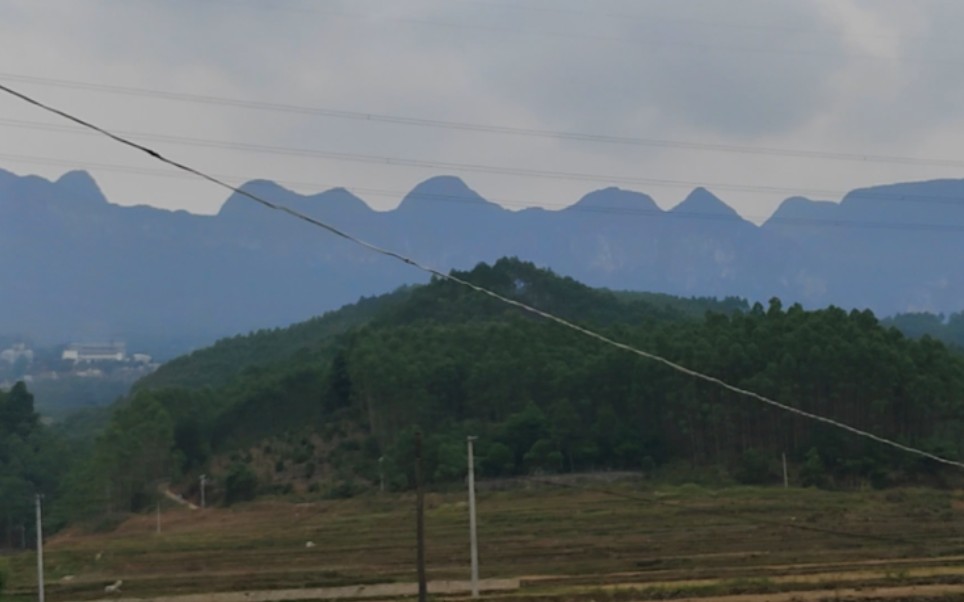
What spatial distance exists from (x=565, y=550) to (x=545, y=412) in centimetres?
2914

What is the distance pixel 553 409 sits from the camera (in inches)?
2904

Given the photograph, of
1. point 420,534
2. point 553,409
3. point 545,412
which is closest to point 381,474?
point 545,412

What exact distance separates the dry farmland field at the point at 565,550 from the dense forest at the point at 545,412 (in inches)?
165

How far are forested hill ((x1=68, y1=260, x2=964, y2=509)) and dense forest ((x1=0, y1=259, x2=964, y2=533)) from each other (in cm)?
12

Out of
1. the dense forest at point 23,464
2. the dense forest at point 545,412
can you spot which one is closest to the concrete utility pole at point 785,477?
the dense forest at point 545,412

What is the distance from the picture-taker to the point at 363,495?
72.4 m

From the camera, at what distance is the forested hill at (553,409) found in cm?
6656

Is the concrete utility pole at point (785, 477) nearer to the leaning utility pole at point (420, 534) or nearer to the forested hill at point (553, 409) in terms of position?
the forested hill at point (553, 409)

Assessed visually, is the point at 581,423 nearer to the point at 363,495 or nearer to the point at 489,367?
the point at 489,367

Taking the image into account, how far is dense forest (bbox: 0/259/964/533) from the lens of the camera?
66562 mm

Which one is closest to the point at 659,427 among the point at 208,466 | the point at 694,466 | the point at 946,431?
the point at 694,466

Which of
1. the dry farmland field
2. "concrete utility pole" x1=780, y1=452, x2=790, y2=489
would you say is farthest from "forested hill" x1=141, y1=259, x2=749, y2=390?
"concrete utility pole" x1=780, y1=452, x2=790, y2=489

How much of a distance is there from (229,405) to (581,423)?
30.5 metres

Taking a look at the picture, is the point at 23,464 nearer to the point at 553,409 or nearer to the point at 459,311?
the point at 459,311
